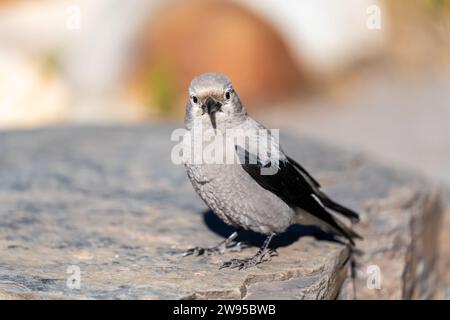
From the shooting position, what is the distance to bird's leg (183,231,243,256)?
4.63 m

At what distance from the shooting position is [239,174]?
439 cm

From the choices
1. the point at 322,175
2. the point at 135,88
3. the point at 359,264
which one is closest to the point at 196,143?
the point at 359,264

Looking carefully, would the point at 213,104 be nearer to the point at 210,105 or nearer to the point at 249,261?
the point at 210,105

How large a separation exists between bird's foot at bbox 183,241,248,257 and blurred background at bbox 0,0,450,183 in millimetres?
5262

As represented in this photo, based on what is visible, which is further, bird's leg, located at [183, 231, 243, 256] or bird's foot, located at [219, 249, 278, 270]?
bird's leg, located at [183, 231, 243, 256]

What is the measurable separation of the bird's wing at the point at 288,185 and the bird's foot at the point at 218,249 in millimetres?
446

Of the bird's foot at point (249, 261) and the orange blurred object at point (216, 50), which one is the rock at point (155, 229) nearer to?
the bird's foot at point (249, 261)

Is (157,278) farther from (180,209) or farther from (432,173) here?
(432,173)

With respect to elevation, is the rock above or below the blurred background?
below

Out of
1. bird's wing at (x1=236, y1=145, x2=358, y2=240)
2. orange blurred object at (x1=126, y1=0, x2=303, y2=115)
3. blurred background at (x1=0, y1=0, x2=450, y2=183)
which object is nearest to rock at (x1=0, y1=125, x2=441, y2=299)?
bird's wing at (x1=236, y1=145, x2=358, y2=240)

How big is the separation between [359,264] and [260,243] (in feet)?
2.67

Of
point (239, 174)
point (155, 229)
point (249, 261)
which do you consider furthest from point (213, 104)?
point (155, 229)

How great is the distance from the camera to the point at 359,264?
17.4ft

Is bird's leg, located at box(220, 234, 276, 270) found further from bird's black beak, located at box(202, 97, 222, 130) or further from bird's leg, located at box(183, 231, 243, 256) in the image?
bird's black beak, located at box(202, 97, 222, 130)
